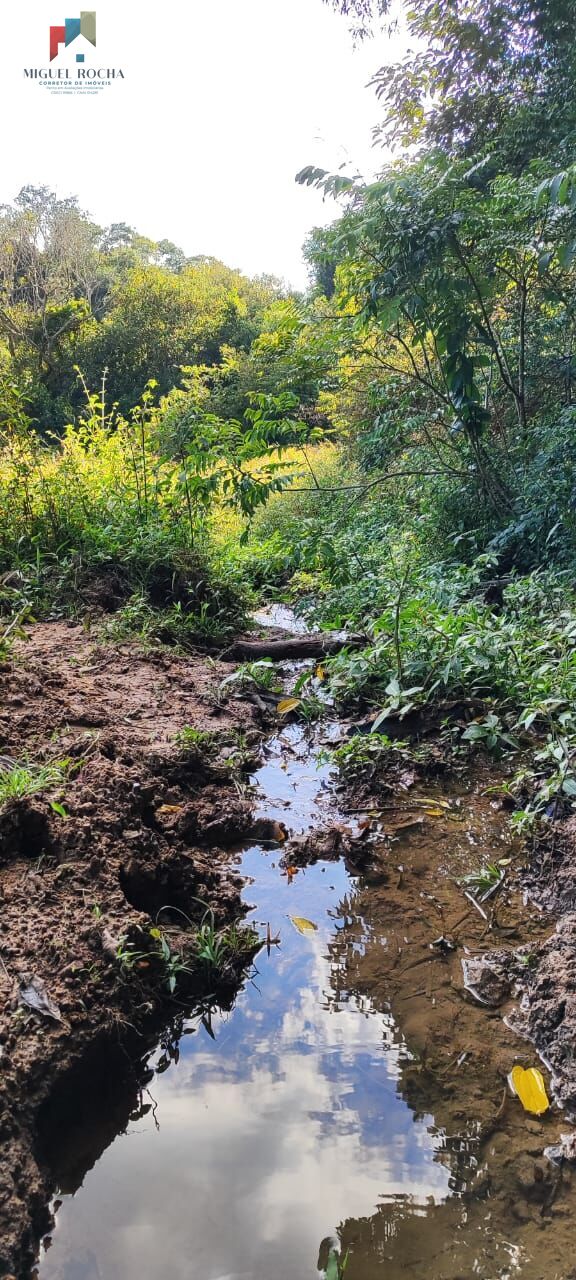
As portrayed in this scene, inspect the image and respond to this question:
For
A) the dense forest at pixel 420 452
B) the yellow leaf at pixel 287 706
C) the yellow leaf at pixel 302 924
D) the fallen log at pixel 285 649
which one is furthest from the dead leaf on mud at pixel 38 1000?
the fallen log at pixel 285 649

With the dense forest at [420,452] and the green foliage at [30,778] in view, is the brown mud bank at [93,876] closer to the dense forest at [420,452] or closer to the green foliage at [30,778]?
the green foliage at [30,778]

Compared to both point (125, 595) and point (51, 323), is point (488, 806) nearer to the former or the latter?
point (125, 595)

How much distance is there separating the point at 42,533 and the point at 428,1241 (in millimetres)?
4525

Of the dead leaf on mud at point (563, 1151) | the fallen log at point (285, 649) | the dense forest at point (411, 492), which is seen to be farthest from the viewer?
the fallen log at point (285, 649)

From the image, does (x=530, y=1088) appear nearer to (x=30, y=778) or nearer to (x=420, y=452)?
(x=30, y=778)

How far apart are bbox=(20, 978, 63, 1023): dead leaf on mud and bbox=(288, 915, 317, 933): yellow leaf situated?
80 centimetres

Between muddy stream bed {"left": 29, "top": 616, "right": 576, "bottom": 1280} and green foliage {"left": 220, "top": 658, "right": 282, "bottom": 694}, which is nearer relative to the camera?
muddy stream bed {"left": 29, "top": 616, "right": 576, "bottom": 1280}

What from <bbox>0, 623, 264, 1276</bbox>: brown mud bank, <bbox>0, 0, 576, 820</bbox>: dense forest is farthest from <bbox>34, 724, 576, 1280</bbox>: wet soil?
<bbox>0, 0, 576, 820</bbox>: dense forest

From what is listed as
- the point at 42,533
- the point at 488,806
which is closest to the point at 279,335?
the point at 42,533

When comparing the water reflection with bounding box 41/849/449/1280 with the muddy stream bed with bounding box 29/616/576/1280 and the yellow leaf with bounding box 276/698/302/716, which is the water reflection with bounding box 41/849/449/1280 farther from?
the yellow leaf with bounding box 276/698/302/716

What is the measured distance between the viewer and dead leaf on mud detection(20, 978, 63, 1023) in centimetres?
150

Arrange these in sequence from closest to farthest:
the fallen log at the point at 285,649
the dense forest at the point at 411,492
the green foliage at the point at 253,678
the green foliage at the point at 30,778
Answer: the green foliage at the point at 30,778 → the dense forest at the point at 411,492 → the green foliage at the point at 253,678 → the fallen log at the point at 285,649

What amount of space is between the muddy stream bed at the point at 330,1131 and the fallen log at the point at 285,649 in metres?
2.19

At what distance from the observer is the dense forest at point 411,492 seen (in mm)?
3125
